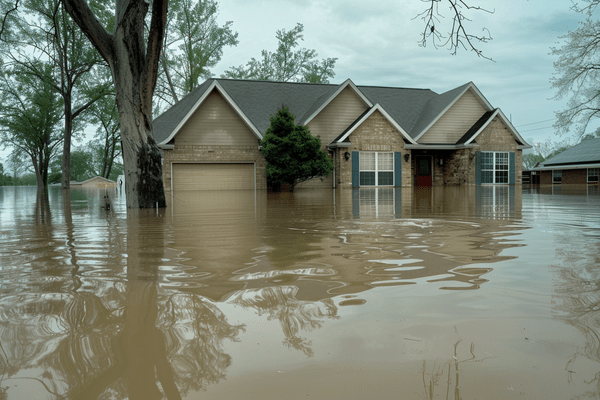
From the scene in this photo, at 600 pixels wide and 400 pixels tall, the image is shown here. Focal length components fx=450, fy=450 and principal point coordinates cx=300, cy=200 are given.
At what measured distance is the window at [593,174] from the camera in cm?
3402

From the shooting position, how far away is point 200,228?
543 centimetres

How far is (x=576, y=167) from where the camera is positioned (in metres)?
34.8

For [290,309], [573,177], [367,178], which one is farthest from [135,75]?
[573,177]

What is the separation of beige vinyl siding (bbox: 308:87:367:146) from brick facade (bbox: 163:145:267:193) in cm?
324

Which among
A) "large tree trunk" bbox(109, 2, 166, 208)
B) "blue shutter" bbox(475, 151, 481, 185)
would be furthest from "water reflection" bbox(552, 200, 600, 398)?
"blue shutter" bbox(475, 151, 481, 185)

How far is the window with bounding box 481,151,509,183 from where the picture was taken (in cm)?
2431

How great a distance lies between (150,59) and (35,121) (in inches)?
1225

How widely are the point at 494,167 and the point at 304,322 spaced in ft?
82.0

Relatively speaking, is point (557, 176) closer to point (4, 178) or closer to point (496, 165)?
point (496, 165)

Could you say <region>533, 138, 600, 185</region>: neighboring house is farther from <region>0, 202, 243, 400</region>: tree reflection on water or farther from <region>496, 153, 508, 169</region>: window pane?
<region>0, 202, 243, 400</region>: tree reflection on water

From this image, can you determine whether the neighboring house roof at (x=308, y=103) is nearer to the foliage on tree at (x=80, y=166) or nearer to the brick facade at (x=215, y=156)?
the brick facade at (x=215, y=156)

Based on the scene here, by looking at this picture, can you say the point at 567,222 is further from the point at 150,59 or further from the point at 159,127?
the point at 159,127

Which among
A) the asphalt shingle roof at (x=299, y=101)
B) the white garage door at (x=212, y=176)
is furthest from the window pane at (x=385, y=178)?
the white garage door at (x=212, y=176)

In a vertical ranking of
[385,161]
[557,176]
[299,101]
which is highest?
[299,101]
